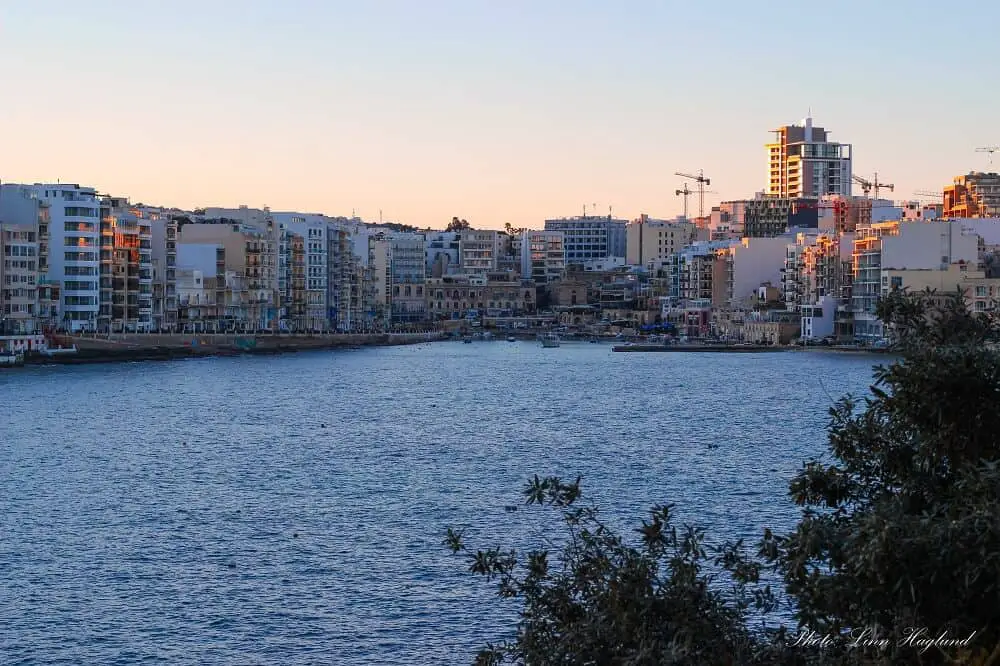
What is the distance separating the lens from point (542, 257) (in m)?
154

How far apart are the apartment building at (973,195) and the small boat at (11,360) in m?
82.9

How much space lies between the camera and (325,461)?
113 feet

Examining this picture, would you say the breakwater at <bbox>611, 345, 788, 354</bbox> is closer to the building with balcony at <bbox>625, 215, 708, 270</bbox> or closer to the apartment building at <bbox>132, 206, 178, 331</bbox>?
the apartment building at <bbox>132, 206, 178, 331</bbox>

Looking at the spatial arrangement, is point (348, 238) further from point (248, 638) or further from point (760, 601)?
point (760, 601)

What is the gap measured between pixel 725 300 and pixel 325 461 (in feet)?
288

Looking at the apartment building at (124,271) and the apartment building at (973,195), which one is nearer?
the apartment building at (124,271)

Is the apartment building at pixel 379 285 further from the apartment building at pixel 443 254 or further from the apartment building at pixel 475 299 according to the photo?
the apartment building at pixel 443 254

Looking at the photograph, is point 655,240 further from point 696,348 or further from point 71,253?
point 71,253

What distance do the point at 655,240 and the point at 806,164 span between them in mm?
25293

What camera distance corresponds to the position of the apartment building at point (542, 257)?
153m

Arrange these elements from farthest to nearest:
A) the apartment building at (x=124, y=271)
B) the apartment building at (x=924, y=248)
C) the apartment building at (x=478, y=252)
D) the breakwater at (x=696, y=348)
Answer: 1. the apartment building at (x=478, y=252)
2. the breakwater at (x=696, y=348)
3. the apartment building at (x=924, y=248)
4. the apartment building at (x=124, y=271)

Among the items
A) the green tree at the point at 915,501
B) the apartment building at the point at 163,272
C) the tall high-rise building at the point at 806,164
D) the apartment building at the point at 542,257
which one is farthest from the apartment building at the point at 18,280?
the tall high-rise building at the point at 806,164

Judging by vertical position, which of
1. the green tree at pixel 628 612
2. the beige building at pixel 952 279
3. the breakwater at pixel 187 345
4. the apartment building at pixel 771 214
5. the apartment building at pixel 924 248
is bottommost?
the breakwater at pixel 187 345

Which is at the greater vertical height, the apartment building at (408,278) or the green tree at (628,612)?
the apartment building at (408,278)
